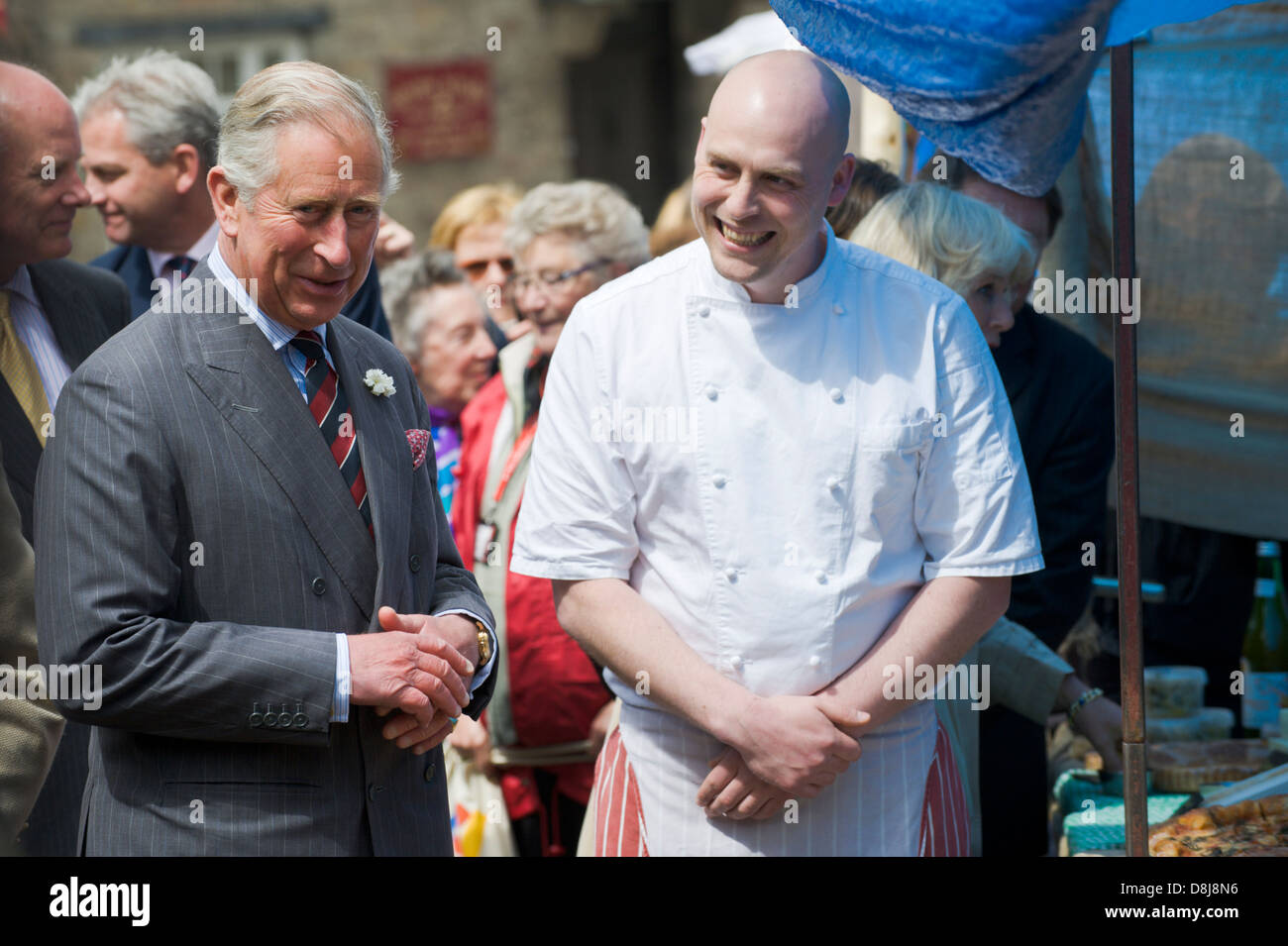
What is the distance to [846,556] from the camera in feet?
8.82

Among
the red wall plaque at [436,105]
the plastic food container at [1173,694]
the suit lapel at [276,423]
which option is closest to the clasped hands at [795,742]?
the suit lapel at [276,423]

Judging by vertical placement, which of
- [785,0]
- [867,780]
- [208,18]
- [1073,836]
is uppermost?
[208,18]

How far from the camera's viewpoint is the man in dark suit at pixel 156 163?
4031mm

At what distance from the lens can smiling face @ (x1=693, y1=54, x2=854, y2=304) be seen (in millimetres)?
2598

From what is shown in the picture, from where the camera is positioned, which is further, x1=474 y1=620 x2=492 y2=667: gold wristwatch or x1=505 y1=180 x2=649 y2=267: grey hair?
x1=505 y1=180 x2=649 y2=267: grey hair

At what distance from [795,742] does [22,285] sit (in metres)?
2.04

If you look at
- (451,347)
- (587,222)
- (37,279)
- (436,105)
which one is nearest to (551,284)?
(587,222)

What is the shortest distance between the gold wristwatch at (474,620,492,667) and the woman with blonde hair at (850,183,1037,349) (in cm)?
133

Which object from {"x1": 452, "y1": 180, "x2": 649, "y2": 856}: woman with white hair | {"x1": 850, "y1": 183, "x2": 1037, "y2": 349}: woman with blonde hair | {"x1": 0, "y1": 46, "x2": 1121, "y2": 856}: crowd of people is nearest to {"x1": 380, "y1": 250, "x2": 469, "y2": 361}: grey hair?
{"x1": 452, "y1": 180, "x2": 649, "y2": 856}: woman with white hair

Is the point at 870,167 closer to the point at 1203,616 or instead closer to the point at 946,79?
the point at 946,79

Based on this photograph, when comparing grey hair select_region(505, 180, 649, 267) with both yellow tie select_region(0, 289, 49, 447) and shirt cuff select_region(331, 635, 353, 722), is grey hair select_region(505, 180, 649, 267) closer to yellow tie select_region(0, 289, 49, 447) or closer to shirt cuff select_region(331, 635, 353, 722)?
yellow tie select_region(0, 289, 49, 447)

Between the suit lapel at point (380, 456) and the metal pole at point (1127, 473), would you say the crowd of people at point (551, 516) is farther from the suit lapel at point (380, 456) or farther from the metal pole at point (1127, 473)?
the metal pole at point (1127, 473)
